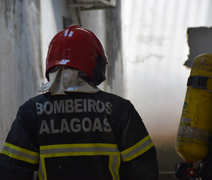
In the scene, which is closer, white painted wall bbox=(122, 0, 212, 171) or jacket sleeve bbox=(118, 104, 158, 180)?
jacket sleeve bbox=(118, 104, 158, 180)

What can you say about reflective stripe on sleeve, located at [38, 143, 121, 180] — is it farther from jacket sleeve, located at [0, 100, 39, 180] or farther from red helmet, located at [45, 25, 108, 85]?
red helmet, located at [45, 25, 108, 85]

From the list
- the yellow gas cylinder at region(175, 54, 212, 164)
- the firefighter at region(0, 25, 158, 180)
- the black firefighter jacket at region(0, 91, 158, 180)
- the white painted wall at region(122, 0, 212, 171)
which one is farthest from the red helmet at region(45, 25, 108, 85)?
the white painted wall at region(122, 0, 212, 171)

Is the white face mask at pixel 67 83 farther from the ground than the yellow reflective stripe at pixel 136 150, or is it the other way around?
the white face mask at pixel 67 83

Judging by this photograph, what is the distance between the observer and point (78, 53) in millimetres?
1032

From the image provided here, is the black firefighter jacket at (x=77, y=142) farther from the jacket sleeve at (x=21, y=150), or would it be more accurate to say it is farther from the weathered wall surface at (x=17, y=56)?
the weathered wall surface at (x=17, y=56)

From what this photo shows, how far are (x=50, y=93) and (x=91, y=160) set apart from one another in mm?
313

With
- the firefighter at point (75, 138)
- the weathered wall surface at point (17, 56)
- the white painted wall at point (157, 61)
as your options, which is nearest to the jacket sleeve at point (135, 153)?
the firefighter at point (75, 138)

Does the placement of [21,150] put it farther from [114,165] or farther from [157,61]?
[157,61]

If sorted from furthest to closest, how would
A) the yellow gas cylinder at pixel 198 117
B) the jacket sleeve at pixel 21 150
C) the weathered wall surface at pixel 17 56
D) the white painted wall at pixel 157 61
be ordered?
the white painted wall at pixel 157 61
the weathered wall surface at pixel 17 56
the yellow gas cylinder at pixel 198 117
the jacket sleeve at pixel 21 150

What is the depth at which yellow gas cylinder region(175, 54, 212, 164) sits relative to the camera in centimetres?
120

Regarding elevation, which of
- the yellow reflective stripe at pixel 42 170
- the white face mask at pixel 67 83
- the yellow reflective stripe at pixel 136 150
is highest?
the white face mask at pixel 67 83

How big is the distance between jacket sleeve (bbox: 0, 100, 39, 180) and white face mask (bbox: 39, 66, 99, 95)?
0.39ft

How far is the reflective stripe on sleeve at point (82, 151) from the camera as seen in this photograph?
94cm

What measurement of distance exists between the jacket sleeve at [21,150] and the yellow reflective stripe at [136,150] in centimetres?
35
